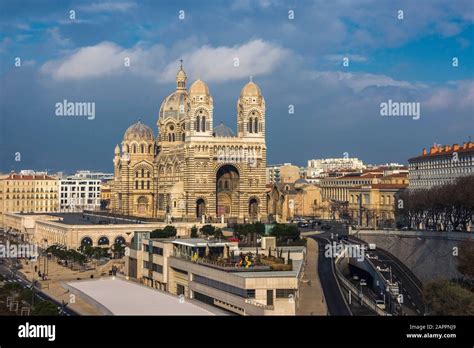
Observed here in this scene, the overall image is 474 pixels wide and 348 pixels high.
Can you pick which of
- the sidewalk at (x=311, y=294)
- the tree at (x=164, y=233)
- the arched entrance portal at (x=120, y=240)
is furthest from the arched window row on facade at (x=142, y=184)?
the sidewalk at (x=311, y=294)

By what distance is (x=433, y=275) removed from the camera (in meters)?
65.4

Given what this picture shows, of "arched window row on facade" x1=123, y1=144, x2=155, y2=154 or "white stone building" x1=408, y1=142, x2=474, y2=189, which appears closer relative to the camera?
"white stone building" x1=408, y1=142, x2=474, y2=189

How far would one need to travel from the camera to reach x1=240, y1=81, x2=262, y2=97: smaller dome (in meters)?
99.2

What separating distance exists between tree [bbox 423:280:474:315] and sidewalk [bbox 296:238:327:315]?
18.2ft

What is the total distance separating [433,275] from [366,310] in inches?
802

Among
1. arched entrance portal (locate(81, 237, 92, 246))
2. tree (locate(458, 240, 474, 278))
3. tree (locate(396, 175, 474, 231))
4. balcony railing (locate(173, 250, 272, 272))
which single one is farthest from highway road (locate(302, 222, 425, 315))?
arched entrance portal (locate(81, 237, 92, 246))

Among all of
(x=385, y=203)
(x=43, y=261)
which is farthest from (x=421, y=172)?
(x=43, y=261)

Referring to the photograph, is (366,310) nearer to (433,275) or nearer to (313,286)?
(313,286)

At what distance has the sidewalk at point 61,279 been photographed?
47531 mm

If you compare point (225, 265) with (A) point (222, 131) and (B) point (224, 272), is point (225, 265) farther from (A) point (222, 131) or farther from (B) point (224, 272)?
(A) point (222, 131)

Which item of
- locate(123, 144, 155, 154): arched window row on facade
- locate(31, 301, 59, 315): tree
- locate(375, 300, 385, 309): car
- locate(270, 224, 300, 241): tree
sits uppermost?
locate(123, 144, 155, 154): arched window row on facade

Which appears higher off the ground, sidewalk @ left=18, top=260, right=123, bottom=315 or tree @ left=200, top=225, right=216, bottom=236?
tree @ left=200, top=225, right=216, bottom=236

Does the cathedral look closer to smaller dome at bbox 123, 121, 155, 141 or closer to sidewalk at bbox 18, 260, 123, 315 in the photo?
smaller dome at bbox 123, 121, 155, 141

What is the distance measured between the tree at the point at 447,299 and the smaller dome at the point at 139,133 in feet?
231
